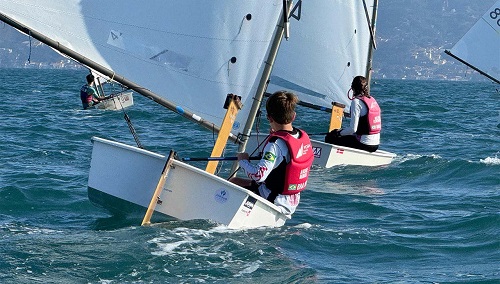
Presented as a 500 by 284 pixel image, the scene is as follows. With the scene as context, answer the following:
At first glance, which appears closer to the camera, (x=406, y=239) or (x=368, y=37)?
(x=406, y=239)

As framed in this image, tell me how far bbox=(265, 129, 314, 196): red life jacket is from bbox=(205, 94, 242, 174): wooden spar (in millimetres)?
701

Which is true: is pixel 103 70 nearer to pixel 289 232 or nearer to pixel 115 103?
pixel 289 232

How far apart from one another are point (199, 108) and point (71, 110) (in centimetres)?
1338

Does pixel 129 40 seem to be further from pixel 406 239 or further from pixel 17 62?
pixel 17 62

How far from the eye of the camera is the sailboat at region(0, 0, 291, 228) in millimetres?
7223

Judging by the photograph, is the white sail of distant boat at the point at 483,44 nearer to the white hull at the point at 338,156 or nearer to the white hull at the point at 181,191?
the white hull at the point at 338,156

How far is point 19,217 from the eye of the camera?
7961 millimetres

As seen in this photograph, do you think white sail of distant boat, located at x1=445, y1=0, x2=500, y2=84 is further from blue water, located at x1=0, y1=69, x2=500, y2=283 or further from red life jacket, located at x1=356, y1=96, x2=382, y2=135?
red life jacket, located at x1=356, y1=96, x2=382, y2=135

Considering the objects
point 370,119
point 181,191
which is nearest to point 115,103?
point 370,119

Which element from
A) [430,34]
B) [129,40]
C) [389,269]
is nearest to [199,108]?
[129,40]

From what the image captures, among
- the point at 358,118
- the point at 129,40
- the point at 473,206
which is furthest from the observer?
the point at 358,118

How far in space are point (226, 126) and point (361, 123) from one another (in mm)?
3930

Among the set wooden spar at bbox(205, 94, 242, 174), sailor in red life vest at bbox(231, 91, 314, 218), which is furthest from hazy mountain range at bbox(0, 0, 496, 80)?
sailor in red life vest at bbox(231, 91, 314, 218)

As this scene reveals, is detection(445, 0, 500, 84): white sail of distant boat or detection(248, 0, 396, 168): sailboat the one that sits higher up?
detection(445, 0, 500, 84): white sail of distant boat
